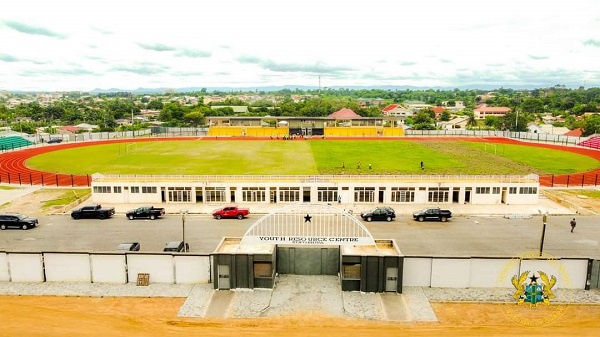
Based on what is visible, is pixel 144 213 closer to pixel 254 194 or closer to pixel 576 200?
pixel 254 194

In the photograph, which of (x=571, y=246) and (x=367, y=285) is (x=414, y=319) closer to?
(x=367, y=285)

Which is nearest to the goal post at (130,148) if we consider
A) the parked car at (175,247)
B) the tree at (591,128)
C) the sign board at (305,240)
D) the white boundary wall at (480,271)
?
the parked car at (175,247)

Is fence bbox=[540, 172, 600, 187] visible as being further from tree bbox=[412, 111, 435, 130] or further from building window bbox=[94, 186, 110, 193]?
tree bbox=[412, 111, 435, 130]

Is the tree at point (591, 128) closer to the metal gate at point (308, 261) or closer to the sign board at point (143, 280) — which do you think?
the metal gate at point (308, 261)

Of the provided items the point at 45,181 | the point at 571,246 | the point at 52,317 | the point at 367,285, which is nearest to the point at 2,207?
the point at 45,181

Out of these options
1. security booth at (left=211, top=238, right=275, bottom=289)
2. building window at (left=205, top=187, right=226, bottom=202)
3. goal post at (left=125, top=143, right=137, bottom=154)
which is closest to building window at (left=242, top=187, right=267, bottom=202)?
building window at (left=205, top=187, right=226, bottom=202)

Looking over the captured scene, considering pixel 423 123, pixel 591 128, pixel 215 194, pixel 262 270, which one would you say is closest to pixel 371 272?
pixel 262 270
